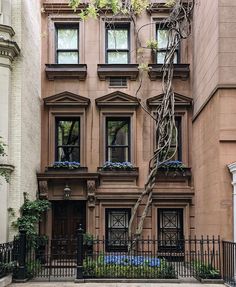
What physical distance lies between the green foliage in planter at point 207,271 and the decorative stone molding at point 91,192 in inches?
199

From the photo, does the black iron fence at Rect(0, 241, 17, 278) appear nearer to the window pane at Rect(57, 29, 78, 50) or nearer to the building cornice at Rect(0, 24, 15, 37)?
the building cornice at Rect(0, 24, 15, 37)

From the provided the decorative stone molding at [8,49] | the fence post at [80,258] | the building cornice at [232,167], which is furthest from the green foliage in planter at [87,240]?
the decorative stone molding at [8,49]

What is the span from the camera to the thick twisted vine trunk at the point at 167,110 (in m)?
18.9

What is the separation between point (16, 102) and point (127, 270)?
6.26 metres

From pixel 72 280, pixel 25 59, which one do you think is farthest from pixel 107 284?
pixel 25 59

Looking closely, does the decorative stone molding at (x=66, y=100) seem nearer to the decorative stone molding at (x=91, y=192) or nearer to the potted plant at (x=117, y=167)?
the potted plant at (x=117, y=167)

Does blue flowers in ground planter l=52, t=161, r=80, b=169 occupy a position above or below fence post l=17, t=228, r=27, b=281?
above

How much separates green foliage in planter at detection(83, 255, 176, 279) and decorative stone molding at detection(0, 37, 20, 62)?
6.78 m

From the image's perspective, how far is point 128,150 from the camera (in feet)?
65.1

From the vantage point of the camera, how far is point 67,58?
66.5ft

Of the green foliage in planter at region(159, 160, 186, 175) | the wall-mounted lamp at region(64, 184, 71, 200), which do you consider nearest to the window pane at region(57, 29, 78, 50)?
the wall-mounted lamp at region(64, 184, 71, 200)

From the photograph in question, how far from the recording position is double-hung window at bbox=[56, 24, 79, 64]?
20266 mm

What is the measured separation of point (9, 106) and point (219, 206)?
7141 millimetres

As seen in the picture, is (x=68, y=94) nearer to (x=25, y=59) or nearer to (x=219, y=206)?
(x=25, y=59)
